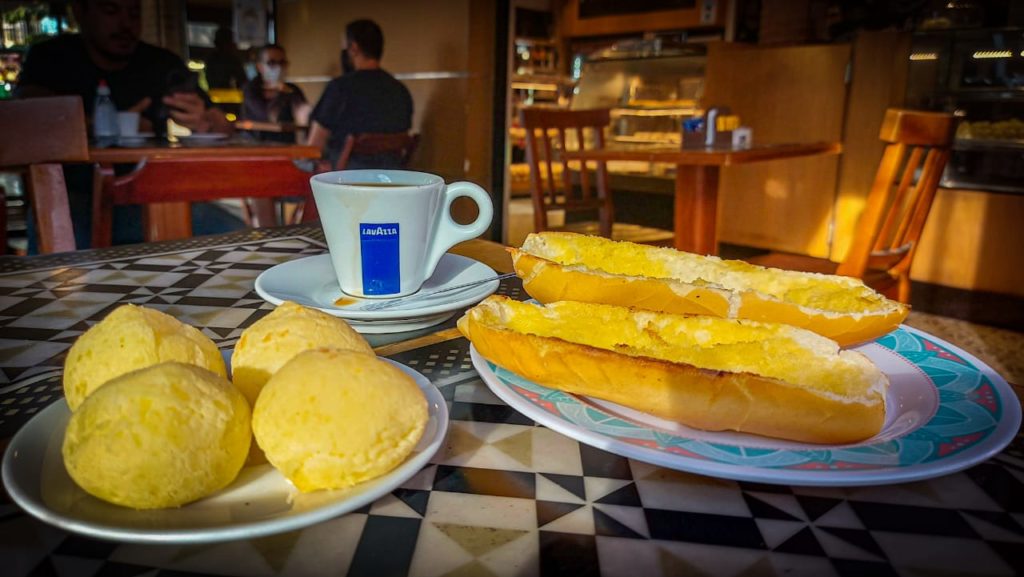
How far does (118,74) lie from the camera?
13.0 feet

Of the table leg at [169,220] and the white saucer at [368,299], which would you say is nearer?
the white saucer at [368,299]

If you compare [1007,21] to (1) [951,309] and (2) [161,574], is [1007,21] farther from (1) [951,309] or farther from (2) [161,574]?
(2) [161,574]

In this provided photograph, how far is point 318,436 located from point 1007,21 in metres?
5.58

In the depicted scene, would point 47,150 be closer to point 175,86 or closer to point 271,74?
point 175,86

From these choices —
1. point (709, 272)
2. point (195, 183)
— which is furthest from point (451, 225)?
point (195, 183)

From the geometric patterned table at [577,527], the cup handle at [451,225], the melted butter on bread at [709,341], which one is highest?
the cup handle at [451,225]

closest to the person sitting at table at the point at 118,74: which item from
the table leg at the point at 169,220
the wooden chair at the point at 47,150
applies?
the table leg at the point at 169,220

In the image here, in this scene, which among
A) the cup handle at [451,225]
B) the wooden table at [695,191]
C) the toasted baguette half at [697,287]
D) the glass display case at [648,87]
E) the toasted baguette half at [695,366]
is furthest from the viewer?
the glass display case at [648,87]

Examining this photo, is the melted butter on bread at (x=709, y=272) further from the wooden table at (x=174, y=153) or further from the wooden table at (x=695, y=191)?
the wooden table at (x=695, y=191)

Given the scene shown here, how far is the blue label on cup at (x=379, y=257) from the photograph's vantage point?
916 mm

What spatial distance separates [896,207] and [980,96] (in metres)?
2.33

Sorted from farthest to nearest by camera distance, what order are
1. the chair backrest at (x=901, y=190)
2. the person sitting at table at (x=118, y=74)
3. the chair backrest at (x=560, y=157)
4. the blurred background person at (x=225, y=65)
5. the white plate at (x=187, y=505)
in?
the blurred background person at (x=225, y=65) → the person sitting at table at (x=118, y=74) → the chair backrest at (x=560, y=157) → the chair backrest at (x=901, y=190) → the white plate at (x=187, y=505)

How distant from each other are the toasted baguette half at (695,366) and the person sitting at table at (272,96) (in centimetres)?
583

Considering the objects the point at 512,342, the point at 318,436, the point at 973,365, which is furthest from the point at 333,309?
the point at 973,365
